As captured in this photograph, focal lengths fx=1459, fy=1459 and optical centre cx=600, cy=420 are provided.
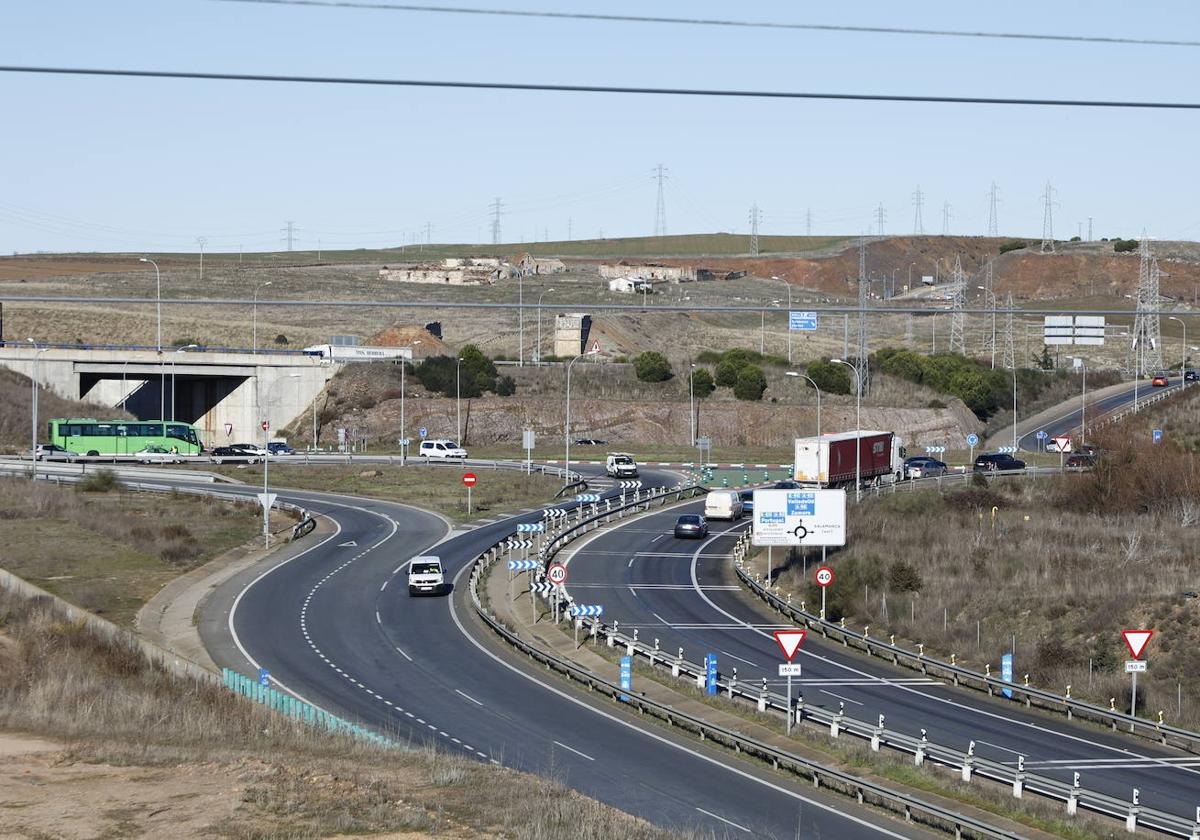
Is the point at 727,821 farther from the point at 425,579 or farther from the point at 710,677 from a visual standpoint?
the point at 425,579

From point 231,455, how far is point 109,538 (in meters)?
34.9

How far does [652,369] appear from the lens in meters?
130

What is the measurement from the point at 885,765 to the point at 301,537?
44064mm

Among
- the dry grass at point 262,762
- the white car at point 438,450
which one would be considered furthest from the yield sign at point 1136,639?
the white car at point 438,450

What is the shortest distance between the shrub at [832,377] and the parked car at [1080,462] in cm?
3226

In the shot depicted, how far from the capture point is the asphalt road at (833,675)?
3353cm

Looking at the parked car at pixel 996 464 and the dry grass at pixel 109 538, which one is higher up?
the parked car at pixel 996 464

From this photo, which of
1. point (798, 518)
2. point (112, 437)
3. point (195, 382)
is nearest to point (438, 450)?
point (112, 437)


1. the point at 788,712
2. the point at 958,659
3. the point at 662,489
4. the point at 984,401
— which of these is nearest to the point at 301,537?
the point at 662,489

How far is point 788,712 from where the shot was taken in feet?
116

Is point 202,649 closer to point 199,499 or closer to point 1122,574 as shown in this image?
point 1122,574

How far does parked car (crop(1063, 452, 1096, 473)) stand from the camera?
3315 inches

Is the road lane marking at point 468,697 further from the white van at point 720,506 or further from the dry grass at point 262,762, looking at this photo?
the white van at point 720,506

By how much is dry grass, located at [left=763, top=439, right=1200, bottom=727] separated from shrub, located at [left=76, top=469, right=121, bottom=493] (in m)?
43.8
